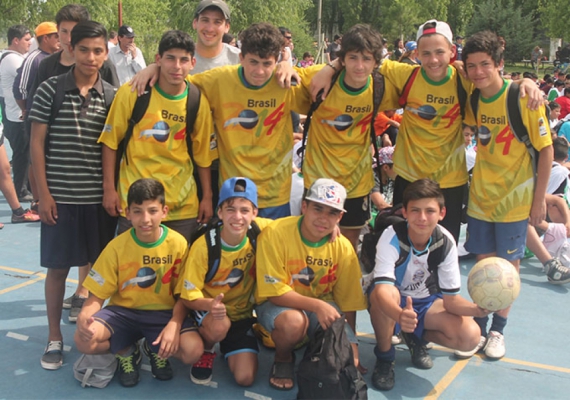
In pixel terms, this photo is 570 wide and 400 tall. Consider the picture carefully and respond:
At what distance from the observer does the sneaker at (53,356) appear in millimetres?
4008

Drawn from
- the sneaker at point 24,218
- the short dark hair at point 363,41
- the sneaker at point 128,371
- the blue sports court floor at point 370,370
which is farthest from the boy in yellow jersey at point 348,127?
the sneaker at point 24,218

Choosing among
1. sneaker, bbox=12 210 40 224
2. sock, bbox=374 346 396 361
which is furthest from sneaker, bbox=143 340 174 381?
sneaker, bbox=12 210 40 224

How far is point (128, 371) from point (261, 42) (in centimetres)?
240

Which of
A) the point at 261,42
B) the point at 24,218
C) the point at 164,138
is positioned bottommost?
the point at 24,218

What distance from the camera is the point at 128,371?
3.86 metres

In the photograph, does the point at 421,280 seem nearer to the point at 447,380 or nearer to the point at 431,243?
the point at 431,243

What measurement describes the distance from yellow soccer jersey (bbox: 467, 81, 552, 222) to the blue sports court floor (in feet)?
3.42

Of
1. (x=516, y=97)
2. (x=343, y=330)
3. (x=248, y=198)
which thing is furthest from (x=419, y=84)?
(x=343, y=330)

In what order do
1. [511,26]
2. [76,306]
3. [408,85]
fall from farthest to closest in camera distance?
[511,26] → [76,306] → [408,85]

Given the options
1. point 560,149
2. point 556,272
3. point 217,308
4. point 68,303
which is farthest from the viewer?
point 560,149

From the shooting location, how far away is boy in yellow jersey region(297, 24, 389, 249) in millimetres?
4266

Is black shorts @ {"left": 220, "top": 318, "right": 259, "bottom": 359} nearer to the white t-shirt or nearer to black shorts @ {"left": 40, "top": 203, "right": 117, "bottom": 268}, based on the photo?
black shorts @ {"left": 40, "top": 203, "right": 117, "bottom": 268}

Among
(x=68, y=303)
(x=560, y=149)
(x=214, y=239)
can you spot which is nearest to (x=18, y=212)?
(x=68, y=303)

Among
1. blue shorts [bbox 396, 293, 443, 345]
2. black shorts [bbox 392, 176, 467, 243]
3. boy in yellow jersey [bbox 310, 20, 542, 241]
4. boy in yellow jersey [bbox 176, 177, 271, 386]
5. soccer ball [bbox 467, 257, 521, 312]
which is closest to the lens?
soccer ball [bbox 467, 257, 521, 312]
